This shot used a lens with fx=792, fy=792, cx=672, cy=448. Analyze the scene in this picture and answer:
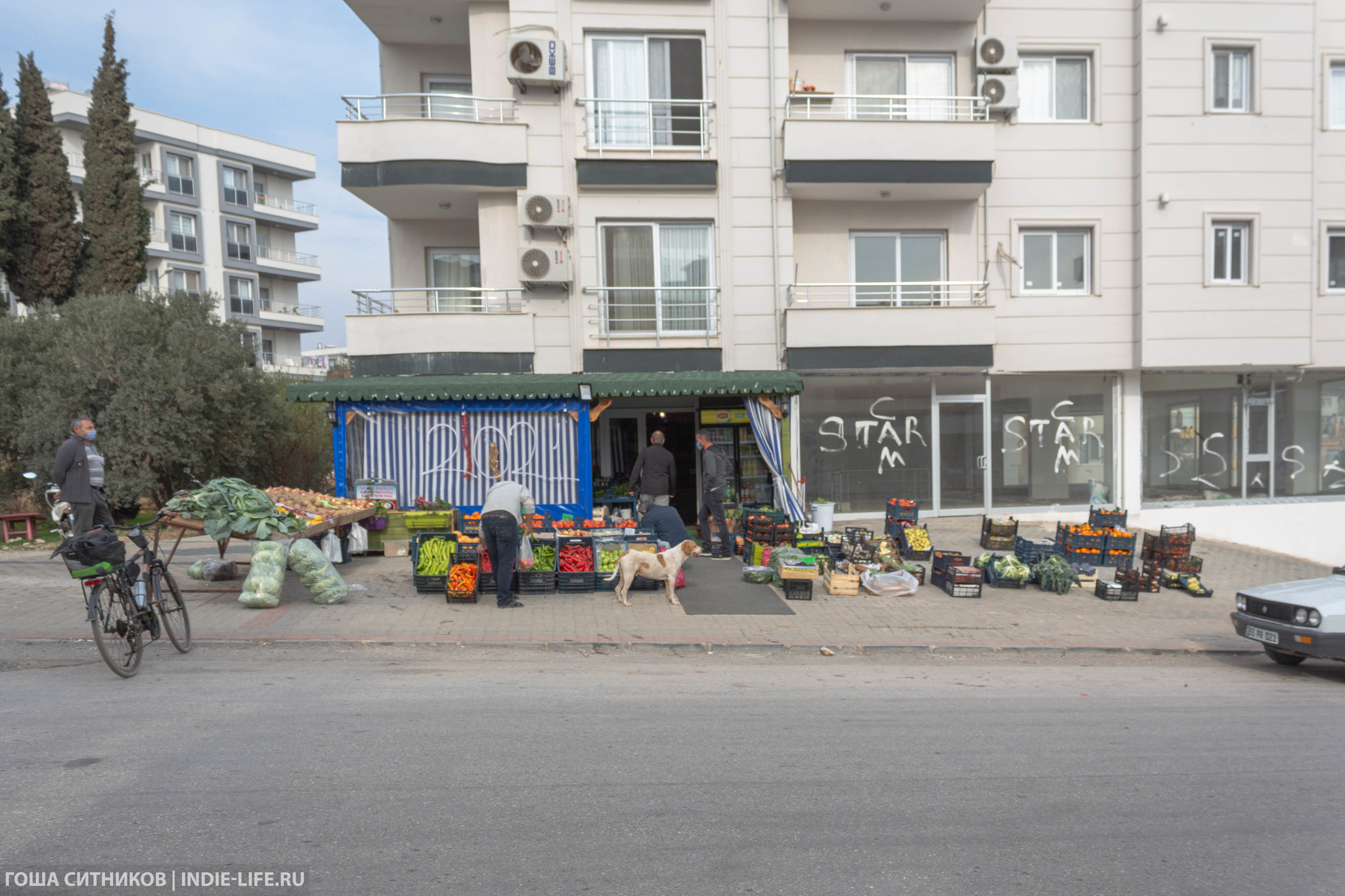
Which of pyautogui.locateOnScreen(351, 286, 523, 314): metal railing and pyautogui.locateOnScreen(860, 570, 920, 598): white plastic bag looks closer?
pyautogui.locateOnScreen(860, 570, 920, 598): white plastic bag

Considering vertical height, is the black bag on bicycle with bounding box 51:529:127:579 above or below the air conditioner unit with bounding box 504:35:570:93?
below

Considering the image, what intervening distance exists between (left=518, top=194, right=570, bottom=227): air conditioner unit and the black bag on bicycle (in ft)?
30.4

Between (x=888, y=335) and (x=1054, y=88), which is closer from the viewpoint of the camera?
(x=888, y=335)

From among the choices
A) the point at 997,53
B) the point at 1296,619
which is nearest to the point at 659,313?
the point at 997,53

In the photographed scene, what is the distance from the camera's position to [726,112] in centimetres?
1492

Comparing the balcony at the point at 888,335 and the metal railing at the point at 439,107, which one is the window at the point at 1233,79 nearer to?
the balcony at the point at 888,335

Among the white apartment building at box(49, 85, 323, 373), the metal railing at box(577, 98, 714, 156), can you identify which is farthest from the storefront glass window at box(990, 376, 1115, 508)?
the white apartment building at box(49, 85, 323, 373)

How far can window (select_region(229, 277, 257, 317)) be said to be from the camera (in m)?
44.4

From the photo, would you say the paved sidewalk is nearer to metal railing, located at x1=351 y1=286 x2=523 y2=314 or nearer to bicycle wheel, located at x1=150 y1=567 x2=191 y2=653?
bicycle wheel, located at x1=150 y1=567 x2=191 y2=653

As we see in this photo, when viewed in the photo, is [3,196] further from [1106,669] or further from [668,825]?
[1106,669]

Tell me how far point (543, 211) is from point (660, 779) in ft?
38.2

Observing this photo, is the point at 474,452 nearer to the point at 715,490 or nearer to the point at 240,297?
the point at 715,490

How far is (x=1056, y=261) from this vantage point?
16250mm

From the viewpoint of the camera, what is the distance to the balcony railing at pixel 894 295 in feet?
51.1
